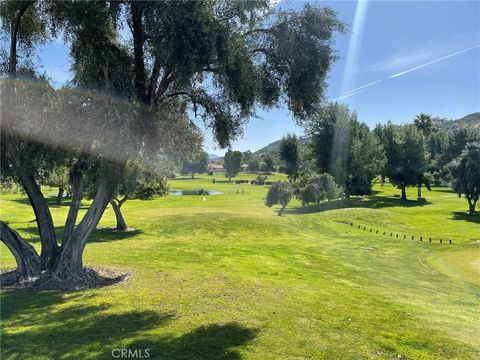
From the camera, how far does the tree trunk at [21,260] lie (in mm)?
16203

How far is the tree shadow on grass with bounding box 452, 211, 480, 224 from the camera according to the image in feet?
183

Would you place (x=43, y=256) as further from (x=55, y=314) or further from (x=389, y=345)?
(x=389, y=345)

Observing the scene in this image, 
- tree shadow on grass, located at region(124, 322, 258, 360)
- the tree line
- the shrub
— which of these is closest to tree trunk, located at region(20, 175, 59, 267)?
tree shadow on grass, located at region(124, 322, 258, 360)

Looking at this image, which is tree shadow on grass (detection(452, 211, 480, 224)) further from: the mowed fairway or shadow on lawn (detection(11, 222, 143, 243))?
shadow on lawn (detection(11, 222, 143, 243))

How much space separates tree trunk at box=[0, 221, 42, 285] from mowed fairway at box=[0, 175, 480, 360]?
5.53ft

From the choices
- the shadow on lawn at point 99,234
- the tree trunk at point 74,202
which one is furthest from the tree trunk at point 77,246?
the shadow on lawn at point 99,234

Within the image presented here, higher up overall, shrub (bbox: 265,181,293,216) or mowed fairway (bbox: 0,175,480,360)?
shrub (bbox: 265,181,293,216)

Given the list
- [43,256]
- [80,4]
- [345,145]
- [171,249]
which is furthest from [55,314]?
[345,145]

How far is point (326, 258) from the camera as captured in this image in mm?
28734

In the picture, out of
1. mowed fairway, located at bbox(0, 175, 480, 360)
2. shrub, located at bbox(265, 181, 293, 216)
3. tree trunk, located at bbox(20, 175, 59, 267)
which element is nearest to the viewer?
mowed fairway, located at bbox(0, 175, 480, 360)

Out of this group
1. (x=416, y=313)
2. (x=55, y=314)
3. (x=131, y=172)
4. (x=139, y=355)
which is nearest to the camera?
(x=139, y=355)

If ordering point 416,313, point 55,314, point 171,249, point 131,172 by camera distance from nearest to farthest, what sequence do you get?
point 55,314, point 416,313, point 131,172, point 171,249

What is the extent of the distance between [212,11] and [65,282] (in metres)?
11.4

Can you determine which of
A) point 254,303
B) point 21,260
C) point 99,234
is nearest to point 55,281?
point 21,260
